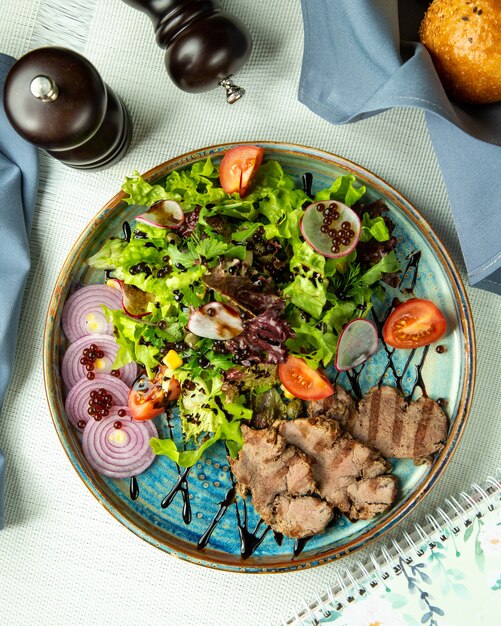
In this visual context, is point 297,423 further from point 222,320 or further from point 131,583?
point 131,583

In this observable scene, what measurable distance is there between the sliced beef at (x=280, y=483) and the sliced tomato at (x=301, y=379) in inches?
7.0

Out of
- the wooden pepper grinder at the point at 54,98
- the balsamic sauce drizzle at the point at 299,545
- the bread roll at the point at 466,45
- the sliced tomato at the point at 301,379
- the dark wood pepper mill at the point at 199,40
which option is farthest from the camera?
the balsamic sauce drizzle at the point at 299,545

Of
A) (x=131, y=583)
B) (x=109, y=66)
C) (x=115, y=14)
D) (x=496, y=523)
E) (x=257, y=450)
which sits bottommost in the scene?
(x=131, y=583)

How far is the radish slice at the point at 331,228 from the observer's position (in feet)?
6.33

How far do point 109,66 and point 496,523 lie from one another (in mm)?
2153

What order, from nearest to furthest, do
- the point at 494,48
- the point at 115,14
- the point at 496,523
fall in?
the point at 494,48
the point at 496,523
the point at 115,14

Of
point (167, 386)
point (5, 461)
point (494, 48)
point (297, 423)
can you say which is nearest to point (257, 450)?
point (297, 423)

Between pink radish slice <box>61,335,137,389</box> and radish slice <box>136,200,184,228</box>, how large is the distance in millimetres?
477

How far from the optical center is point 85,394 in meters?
2.16

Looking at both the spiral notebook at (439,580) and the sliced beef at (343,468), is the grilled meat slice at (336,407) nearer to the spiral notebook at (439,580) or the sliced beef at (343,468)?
the sliced beef at (343,468)

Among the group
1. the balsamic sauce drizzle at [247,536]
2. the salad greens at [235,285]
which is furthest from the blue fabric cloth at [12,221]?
the balsamic sauce drizzle at [247,536]

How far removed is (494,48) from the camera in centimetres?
164

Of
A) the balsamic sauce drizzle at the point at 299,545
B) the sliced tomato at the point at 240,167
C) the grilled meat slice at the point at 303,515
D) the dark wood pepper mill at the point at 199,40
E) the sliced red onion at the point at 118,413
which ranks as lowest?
the balsamic sauce drizzle at the point at 299,545

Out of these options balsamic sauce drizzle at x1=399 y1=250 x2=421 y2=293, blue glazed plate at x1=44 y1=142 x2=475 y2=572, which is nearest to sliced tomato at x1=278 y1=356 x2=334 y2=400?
blue glazed plate at x1=44 y1=142 x2=475 y2=572
